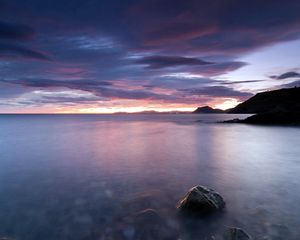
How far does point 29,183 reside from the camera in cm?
1359

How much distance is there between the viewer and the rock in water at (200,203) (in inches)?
338

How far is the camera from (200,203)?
863 centimetres

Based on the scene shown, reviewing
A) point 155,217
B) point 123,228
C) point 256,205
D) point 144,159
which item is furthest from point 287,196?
point 144,159

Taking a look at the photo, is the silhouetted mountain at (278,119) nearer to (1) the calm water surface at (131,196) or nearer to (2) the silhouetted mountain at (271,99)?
(1) the calm water surface at (131,196)

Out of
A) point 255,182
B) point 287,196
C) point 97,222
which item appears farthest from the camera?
point 255,182

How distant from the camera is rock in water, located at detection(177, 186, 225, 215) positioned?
8594 millimetres

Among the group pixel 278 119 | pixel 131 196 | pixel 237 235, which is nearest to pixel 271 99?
pixel 278 119

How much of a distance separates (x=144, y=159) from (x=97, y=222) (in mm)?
12930

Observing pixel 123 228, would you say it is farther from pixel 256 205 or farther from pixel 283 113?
pixel 283 113

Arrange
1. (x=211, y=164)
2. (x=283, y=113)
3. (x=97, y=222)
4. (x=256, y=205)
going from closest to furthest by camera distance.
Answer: (x=97, y=222) → (x=256, y=205) → (x=211, y=164) → (x=283, y=113)

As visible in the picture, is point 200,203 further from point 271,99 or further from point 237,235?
point 271,99

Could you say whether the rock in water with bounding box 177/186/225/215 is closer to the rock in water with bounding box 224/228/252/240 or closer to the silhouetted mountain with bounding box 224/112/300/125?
the rock in water with bounding box 224/228/252/240

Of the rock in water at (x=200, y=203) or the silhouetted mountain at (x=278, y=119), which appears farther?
the silhouetted mountain at (x=278, y=119)

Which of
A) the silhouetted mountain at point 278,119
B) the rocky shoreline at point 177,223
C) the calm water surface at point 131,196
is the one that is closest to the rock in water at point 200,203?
the rocky shoreline at point 177,223
